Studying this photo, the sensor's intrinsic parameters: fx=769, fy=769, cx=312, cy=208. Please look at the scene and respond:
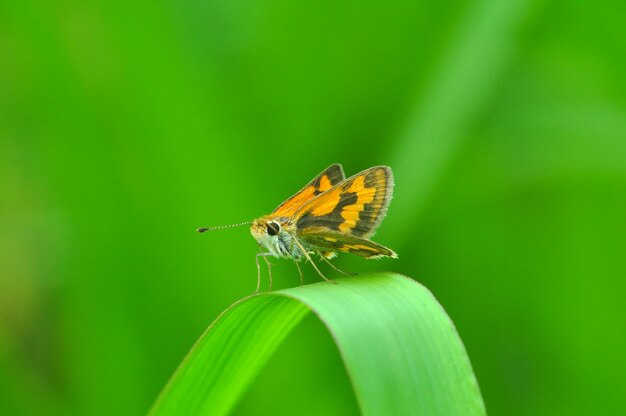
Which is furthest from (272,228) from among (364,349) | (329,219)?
(364,349)

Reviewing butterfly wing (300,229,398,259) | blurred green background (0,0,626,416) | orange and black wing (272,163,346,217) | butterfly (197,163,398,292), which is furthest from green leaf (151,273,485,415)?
blurred green background (0,0,626,416)

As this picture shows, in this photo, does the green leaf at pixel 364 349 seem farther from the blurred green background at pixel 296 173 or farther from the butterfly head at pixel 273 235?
the blurred green background at pixel 296 173

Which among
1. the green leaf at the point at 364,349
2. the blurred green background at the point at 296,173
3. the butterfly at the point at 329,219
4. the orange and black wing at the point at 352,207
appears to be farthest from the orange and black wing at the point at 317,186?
the green leaf at the point at 364,349

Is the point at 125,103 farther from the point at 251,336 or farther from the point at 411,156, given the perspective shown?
the point at 251,336

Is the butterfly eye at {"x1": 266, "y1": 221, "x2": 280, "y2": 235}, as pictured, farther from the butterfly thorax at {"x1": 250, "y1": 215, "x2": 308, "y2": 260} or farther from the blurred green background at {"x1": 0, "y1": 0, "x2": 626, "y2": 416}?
the blurred green background at {"x1": 0, "y1": 0, "x2": 626, "y2": 416}

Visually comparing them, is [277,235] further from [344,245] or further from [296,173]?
[296,173]

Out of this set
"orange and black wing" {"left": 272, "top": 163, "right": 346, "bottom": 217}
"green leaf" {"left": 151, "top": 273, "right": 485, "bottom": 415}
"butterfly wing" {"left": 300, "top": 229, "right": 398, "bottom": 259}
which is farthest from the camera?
"orange and black wing" {"left": 272, "top": 163, "right": 346, "bottom": 217}
